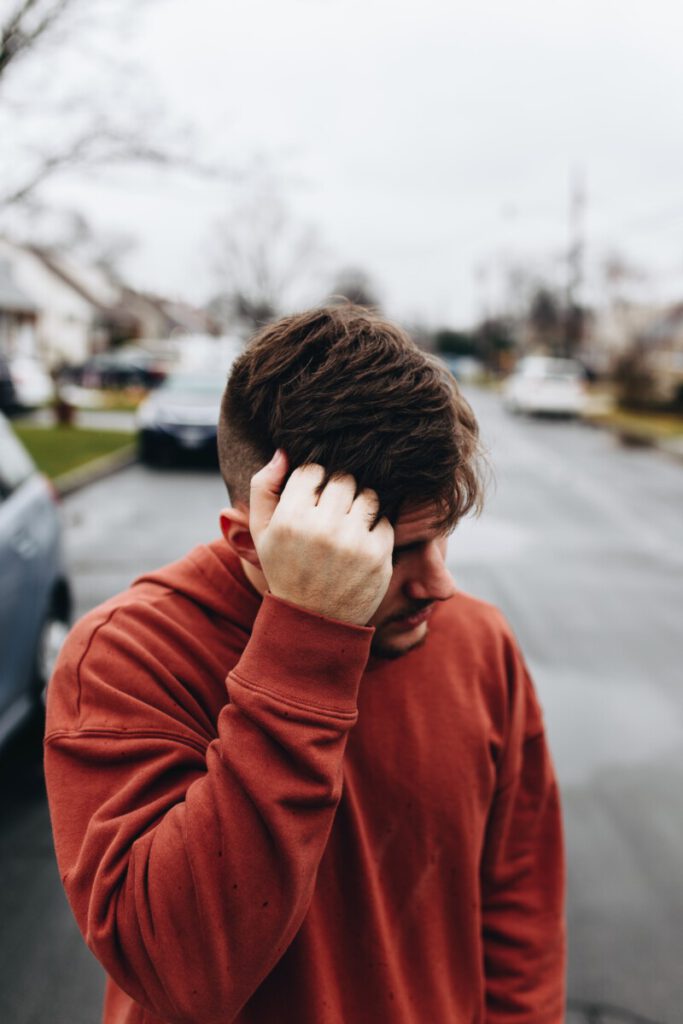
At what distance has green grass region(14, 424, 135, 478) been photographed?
1379 centimetres

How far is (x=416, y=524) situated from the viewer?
117cm

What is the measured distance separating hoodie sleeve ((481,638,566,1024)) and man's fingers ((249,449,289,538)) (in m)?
0.64

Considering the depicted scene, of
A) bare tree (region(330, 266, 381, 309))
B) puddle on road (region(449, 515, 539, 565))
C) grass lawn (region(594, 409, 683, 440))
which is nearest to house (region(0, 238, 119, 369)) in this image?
bare tree (region(330, 266, 381, 309))

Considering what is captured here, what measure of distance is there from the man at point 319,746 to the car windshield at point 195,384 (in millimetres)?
14756

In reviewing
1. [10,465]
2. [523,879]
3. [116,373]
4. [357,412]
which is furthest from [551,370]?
[357,412]

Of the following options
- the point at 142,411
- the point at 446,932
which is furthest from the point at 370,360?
the point at 142,411

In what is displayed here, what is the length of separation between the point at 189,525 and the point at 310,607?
29.1 feet

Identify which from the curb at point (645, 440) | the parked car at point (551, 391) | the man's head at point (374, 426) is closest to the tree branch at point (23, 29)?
the man's head at point (374, 426)

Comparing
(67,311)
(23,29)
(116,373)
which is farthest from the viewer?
(67,311)

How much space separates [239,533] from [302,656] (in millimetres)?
295

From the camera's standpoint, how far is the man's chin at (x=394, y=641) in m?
1.26

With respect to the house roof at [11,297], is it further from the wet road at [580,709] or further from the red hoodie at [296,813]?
the red hoodie at [296,813]

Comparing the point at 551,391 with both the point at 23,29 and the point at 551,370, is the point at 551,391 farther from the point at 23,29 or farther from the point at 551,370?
the point at 23,29

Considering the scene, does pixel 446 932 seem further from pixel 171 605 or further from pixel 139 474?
pixel 139 474
